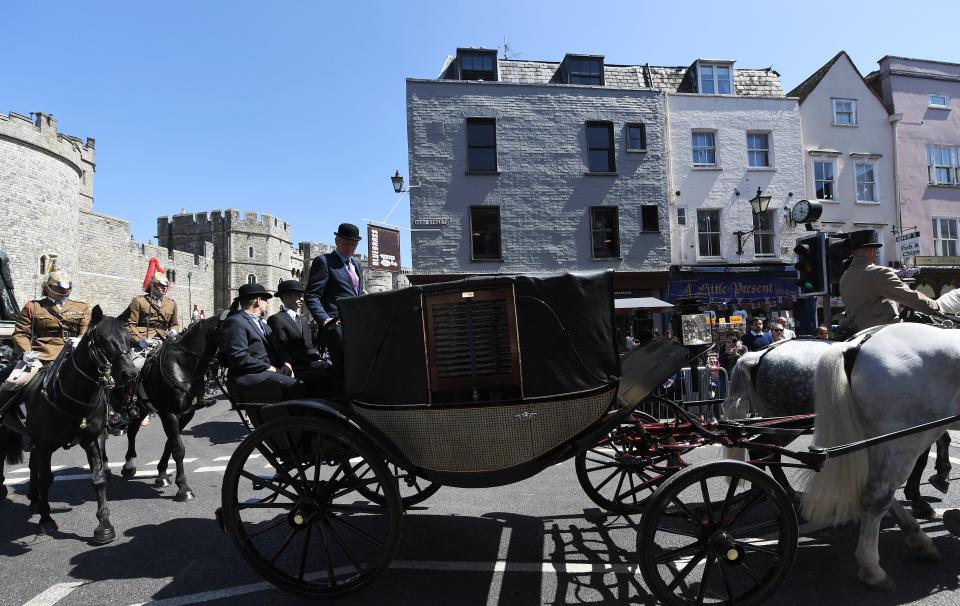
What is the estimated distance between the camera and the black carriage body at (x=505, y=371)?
3080mm

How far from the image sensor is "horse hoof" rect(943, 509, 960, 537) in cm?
354

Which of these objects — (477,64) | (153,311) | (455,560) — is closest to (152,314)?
(153,311)

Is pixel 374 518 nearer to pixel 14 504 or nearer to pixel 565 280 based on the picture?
pixel 565 280

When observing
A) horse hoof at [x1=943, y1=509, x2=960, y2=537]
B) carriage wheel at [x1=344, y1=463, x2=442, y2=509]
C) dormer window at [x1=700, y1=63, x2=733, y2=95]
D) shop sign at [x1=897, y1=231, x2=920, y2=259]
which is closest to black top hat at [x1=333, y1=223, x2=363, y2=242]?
carriage wheel at [x1=344, y1=463, x2=442, y2=509]

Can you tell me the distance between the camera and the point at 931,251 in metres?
19.3

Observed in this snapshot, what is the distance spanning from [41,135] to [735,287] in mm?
34166

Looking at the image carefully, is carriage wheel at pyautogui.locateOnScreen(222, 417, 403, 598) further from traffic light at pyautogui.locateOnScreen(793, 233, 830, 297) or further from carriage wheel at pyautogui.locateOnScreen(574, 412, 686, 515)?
traffic light at pyautogui.locateOnScreen(793, 233, 830, 297)

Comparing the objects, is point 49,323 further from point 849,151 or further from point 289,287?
point 849,151

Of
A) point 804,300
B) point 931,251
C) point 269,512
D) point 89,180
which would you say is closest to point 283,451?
point 269,512

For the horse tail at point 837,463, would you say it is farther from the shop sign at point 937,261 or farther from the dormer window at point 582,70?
the shop sign at point 937,261

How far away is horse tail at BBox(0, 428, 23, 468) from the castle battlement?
95.1 feet

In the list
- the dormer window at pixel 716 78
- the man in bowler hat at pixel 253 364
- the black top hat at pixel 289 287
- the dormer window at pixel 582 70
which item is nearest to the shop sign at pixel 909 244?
the dormer window at pixel 716 78

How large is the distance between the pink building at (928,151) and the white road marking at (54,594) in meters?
24.1

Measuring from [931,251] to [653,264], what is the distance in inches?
414
